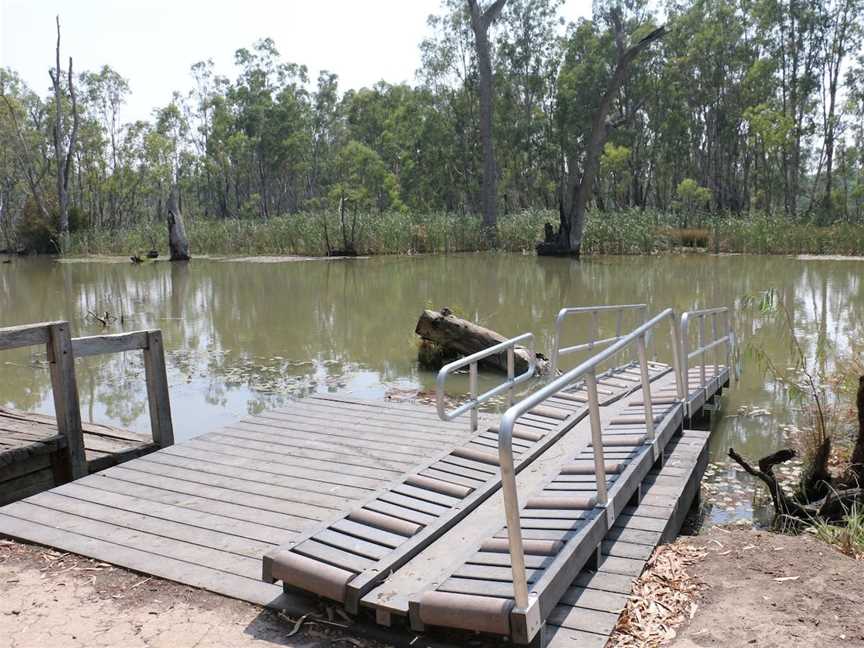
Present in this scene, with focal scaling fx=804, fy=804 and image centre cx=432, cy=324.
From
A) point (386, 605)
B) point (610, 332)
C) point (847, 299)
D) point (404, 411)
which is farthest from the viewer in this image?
point (847, 299)

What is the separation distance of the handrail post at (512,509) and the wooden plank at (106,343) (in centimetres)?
385

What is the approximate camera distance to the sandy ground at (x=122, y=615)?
341 centimetres

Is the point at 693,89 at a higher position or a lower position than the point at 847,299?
higher

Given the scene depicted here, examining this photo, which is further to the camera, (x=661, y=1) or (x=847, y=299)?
(x=661, y=1)

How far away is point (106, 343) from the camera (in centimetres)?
610

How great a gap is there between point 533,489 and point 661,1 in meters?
52.0

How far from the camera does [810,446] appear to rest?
20.9ft

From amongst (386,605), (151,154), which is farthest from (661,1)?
(386,605)

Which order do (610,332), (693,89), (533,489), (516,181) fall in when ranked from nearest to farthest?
1. (533,489)
2. (610,332)
3. (693,89)
4. (516,181)

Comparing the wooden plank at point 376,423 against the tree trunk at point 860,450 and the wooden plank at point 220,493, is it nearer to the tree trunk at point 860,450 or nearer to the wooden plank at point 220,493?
the wooden plank at point 220,493

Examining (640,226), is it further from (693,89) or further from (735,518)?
(735,518)

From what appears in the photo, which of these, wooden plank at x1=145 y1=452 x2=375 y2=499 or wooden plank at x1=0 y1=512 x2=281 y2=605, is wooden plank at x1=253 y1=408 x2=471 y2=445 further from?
wooden plank at x1=0 y1=512 x2=281 y2=605

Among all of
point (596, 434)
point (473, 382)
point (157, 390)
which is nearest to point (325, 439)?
point (473, 382)

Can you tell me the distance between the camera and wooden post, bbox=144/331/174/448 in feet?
21.0
